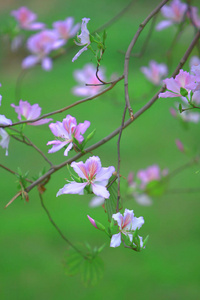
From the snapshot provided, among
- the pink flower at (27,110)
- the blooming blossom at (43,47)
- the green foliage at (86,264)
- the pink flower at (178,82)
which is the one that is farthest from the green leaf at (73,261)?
the blooming blossom at (43,47)

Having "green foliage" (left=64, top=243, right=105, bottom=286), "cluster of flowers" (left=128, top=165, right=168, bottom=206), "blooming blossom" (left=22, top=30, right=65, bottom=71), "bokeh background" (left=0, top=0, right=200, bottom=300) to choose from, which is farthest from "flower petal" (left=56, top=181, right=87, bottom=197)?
"cluster of flowers" (left=128, top=165, right=168, bottom=206)

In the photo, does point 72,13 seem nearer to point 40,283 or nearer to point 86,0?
point 86,0

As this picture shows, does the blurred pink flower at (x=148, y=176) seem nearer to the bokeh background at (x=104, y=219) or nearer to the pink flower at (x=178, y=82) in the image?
the bokeh background at (x=104, y=219)

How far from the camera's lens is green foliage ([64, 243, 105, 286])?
99 cm

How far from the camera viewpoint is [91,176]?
28.4 inches

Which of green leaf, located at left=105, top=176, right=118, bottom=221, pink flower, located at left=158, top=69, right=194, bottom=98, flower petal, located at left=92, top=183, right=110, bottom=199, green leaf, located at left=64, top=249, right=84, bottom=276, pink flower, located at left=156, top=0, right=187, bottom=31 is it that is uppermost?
pink flower, located at left=158, top=69, right=194, bottom=98

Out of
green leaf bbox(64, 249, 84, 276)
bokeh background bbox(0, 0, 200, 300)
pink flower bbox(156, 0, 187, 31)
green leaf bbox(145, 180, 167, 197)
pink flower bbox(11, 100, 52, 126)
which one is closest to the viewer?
pink flower bbox(11, 100, 52, 126)

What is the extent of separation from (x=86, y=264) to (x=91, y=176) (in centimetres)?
36

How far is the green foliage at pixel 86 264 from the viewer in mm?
993

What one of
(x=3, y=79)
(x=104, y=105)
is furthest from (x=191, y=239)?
(x=3, y=79)

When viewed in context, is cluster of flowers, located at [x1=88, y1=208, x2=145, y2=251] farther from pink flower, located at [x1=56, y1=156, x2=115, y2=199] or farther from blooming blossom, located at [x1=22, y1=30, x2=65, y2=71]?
blooming blossom, located at [x1=22, y1=30, x2=65, y2=71]

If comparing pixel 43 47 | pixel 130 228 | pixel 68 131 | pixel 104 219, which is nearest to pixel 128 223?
pixel 130 228

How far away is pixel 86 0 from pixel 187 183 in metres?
5.23

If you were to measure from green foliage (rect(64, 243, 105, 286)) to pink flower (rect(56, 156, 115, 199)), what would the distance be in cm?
30
